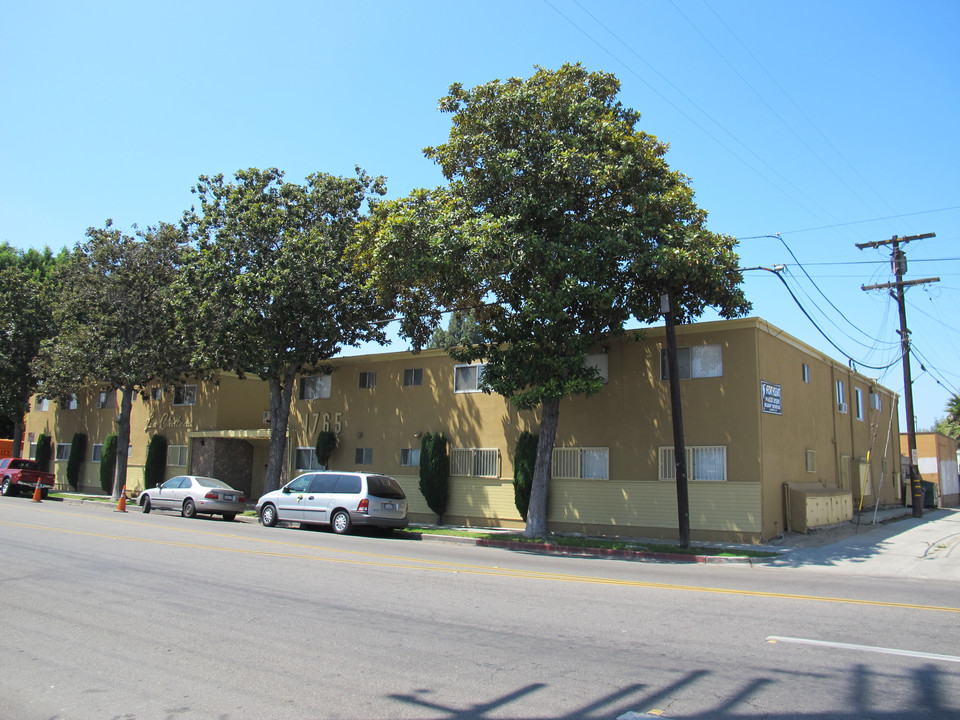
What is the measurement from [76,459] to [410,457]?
75.5 feet

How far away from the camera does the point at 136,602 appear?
9.05 meters

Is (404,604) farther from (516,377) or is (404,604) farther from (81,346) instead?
(81,346)

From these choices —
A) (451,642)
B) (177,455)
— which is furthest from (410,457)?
(451,642)

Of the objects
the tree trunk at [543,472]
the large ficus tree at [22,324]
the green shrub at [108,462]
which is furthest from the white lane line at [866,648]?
the large ficus tree at [22,324]

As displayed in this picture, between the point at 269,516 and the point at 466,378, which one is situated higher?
the point at 466,378

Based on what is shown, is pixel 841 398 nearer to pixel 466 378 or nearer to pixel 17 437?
pixel 466 378

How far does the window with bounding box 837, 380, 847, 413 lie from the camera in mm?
27422

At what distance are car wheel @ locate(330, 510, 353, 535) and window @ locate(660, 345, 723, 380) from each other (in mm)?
9739

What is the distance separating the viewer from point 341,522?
802 inches

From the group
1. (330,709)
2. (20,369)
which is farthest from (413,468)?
(20,369)

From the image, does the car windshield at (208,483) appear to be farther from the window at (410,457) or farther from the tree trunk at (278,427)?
the window at (410,457)

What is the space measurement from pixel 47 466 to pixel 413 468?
2741 centimetres

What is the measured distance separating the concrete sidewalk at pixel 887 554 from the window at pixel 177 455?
2615cm

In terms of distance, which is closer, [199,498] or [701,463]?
[701,463]
